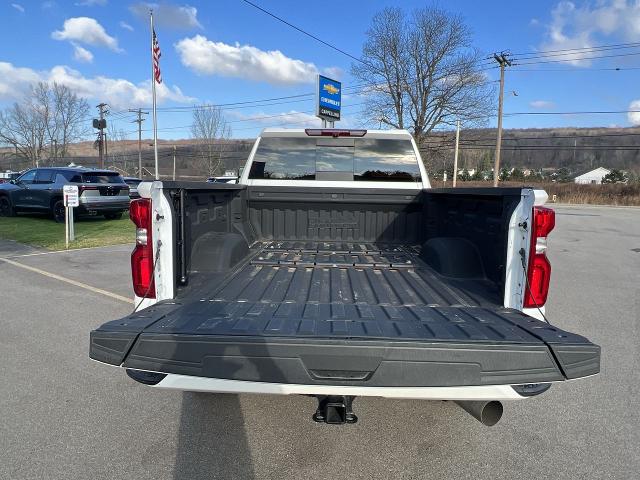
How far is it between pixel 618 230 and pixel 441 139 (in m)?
26.3

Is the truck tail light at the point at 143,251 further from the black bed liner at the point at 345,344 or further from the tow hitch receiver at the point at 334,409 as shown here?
the tow hitch receiver at the point at 334,409

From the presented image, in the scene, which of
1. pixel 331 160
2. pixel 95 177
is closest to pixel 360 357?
pixel 331 160

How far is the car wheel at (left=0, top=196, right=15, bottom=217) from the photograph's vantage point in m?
17.1

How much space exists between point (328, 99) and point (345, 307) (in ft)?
61.1

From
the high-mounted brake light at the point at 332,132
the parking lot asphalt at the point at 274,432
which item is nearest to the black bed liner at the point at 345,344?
the parking lot asphalt at the point at 274,432

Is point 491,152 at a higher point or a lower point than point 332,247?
higher

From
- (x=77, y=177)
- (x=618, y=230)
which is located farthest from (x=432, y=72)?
(x=77, y=177)

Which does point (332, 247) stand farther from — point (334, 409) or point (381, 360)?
point (381, 360)

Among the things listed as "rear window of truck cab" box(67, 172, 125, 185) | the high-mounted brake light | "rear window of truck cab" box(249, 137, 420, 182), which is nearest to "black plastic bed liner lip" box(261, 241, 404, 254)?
"rear window of truck cab" box(249, 137, 420, 182)

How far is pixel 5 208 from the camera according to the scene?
17438 millimetres

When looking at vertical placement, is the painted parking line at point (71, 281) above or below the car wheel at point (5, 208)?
below

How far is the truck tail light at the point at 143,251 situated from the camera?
107 inches

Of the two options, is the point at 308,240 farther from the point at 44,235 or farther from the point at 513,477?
the point at 44,235

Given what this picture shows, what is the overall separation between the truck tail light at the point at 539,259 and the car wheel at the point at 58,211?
16585 mm
